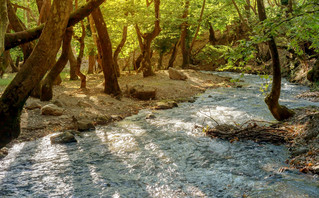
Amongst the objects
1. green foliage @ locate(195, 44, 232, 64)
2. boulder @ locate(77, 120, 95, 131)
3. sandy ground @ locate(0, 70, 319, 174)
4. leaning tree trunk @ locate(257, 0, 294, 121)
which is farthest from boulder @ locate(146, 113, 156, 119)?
green foliage @ locate(195, 44, 232, 64)

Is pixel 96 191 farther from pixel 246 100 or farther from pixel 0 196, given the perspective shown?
pixel 246 100

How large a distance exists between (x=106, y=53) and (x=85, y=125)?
5695mm

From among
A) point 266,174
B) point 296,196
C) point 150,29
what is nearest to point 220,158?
point 266,174

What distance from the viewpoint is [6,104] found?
563 cm

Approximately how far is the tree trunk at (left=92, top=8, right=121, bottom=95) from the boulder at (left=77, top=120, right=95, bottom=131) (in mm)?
5094

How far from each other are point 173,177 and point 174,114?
606 centimetres

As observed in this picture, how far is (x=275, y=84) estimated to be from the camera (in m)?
8.19

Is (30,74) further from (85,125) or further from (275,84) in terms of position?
(275,84)

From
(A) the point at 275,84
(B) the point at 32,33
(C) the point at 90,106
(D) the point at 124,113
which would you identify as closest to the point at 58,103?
(C) the point at 90,106

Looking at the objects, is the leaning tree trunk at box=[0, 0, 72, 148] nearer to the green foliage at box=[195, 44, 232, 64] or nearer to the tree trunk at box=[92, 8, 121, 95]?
the tree trunk at box=[92, 8, 121, 95]

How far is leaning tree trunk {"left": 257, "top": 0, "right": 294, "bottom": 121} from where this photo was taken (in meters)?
7.80

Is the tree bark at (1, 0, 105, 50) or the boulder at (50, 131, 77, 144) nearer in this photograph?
the tree bark at (1, 0, 105, 50)

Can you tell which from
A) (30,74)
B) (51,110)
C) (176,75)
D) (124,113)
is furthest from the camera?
(176,75)

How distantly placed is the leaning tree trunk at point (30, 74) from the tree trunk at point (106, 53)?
7.71 m
